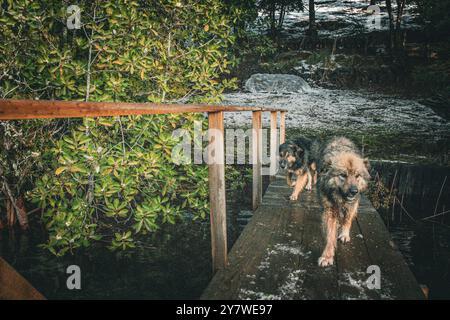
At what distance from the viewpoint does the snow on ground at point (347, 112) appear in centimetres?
1480

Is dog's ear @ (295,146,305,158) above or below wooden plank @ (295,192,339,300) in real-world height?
above

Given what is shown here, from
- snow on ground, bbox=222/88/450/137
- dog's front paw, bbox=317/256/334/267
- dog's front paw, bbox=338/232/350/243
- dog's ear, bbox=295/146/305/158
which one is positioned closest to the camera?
dog's front paw, bbox=317/256/334/267

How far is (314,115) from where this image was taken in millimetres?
17047

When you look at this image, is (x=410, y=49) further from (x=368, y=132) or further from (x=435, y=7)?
(x=368, y=132)

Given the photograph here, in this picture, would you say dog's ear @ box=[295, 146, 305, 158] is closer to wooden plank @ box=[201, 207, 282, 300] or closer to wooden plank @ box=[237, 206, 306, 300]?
wooden plank @ box=[201, 207, 282, 300]

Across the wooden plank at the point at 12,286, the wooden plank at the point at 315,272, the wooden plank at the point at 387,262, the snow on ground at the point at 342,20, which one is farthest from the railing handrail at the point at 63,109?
the snow on ground at the point at 342,20

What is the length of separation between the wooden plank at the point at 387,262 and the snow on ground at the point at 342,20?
88.8 ft

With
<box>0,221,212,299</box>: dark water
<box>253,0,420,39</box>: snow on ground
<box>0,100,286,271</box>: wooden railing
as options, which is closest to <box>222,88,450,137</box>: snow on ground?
<box>0,221,212,299</box>: dark water

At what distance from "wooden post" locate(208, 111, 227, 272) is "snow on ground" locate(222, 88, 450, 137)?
38.1 ft

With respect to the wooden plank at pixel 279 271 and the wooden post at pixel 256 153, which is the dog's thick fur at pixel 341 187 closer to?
the wooden plank at pixel 279 271

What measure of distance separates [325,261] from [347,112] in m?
16.5

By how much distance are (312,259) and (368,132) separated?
13008mm

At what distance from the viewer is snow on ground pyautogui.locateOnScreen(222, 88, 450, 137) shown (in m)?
14.8
